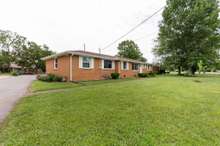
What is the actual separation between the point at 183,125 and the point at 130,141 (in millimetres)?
1662

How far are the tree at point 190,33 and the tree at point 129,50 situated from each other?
21406 mm

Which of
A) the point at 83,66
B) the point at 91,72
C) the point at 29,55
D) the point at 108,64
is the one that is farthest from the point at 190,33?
the point at 29,55

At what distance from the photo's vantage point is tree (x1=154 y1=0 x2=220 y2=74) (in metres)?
22.4

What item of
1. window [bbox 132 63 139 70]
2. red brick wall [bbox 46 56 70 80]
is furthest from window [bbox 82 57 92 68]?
window [bbox 132 63 139 70]

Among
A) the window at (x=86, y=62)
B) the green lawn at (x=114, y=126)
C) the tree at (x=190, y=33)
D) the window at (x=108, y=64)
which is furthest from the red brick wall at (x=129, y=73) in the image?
the green lawn at (x=114, y=126)

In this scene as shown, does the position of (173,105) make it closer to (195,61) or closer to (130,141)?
(130,141)

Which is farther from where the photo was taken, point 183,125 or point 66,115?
point 66,115

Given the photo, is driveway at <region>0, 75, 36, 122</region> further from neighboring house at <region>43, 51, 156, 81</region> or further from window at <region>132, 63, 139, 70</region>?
window at <region>132, 63, 139, 70</region>

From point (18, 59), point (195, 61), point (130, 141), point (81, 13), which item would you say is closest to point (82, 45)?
point (81, 13)

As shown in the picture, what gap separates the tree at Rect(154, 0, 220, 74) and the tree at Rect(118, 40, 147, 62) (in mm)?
21406

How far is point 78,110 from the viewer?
15.0 ft

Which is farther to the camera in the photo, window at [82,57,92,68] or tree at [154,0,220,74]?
tree at [154,0,220,74]

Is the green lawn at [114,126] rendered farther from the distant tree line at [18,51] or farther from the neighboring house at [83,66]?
the distant tree line at [18,51]

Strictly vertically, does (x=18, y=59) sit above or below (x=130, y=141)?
above
